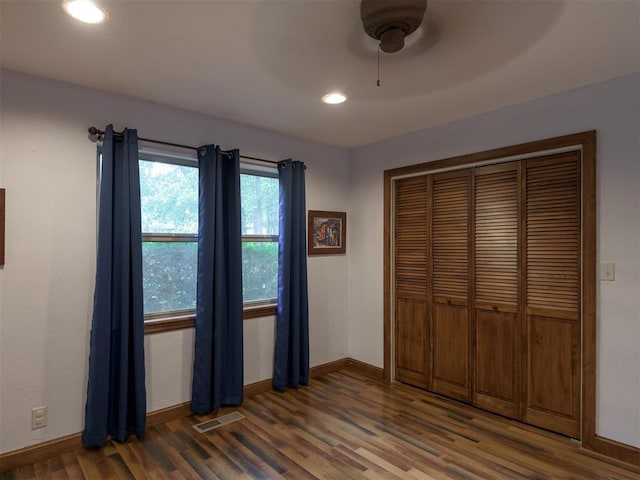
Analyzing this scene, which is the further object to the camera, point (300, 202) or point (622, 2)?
point (300, 202)

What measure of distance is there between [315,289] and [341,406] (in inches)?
46.3

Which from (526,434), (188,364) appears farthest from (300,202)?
(526,434)

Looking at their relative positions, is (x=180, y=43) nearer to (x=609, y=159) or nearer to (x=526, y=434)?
(x=609, y=159)

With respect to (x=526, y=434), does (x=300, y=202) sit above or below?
above

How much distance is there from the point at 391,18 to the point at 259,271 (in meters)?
2.49

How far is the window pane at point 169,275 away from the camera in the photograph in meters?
2.93

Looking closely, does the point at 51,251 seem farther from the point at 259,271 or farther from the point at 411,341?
the point at 411,341

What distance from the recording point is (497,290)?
3.06 metres

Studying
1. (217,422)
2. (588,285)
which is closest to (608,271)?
(588,285)

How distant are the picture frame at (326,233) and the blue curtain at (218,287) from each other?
0.91 m

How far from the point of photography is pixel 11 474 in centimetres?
225

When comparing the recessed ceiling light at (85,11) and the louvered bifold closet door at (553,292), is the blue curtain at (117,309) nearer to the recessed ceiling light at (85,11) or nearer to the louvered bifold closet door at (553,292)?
the recessed ceiling light at (85,11)

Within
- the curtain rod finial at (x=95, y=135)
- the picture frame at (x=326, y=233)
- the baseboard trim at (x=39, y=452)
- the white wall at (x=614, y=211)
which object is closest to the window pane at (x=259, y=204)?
the picture frame at (x=326, y=233)

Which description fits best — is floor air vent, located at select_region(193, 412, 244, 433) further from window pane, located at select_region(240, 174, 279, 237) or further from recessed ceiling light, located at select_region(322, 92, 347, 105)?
recessed ceiling light, located at select_region(322, 92, 347, 105)
